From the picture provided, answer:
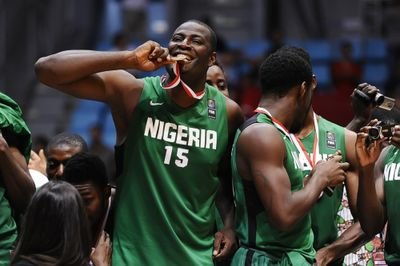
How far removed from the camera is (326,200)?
241 inches

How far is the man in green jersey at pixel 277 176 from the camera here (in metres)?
5.50

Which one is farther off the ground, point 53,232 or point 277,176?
point 277,176

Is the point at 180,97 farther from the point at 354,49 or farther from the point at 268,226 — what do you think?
the point at 354,49

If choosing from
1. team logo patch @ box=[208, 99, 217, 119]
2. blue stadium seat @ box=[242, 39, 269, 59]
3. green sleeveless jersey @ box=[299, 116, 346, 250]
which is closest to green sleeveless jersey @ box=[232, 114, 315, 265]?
team logo patch @ box=[208, 99, 217, 119]

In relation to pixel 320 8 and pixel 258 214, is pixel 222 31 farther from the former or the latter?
pixel 258 214

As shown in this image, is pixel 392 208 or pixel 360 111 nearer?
pixel 392 208

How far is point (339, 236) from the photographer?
624cm

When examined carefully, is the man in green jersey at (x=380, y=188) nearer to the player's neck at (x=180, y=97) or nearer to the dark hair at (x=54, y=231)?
the player's neck at (x=180, y=97)

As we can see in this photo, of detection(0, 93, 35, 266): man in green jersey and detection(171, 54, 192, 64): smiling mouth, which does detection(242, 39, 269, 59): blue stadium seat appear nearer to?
detection(171, 54, 192, 64): smiling mouth

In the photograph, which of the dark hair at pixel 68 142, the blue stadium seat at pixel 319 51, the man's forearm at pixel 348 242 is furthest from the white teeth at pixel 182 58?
the blue stadium seat at pixel 319 51

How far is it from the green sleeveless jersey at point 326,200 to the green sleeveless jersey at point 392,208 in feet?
0.96

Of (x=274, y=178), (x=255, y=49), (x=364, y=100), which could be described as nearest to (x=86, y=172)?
(x=274, y=178)

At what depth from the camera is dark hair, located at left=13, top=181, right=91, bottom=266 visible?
471 centimetres

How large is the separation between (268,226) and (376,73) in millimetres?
10813
